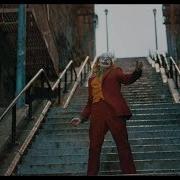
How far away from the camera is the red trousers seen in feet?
19.8

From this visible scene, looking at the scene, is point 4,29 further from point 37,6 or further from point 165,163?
point 165,163

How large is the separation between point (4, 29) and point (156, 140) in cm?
632

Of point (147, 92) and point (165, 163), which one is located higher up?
point (147, 92)

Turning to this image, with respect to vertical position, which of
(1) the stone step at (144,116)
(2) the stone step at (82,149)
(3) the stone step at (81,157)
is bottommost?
(3) the stone step at (81,157)

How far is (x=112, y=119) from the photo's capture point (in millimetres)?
6176

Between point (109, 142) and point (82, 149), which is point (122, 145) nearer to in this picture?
point (82, 149)

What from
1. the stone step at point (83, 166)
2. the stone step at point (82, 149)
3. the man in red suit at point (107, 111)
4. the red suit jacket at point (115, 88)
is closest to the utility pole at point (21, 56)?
the stone step at point (82, 149)

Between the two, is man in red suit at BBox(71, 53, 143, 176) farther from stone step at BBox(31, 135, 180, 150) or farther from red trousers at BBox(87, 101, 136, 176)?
stone step at BBox(31, 135, 180, 150)

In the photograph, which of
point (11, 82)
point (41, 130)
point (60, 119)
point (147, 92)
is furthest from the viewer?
point (11, 82)

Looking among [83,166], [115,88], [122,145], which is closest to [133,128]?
[83,166]

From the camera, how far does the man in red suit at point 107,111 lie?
606 centimetres

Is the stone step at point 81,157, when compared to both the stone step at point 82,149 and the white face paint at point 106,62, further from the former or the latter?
the white face paint at point 106,62

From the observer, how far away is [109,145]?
8.08 m
